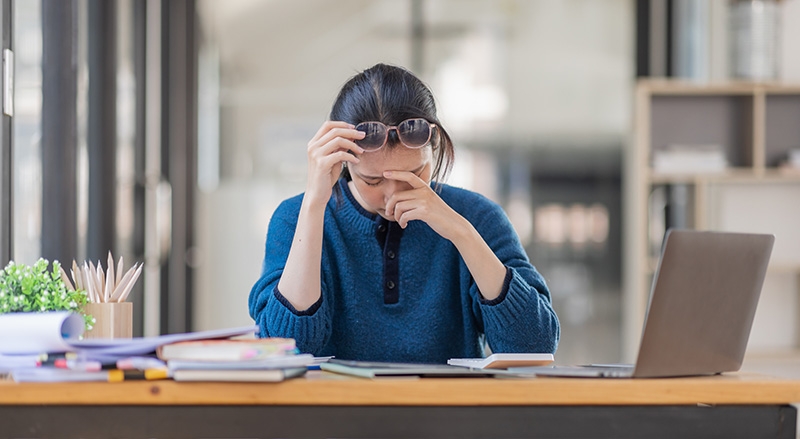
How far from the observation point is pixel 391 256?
1.98 m

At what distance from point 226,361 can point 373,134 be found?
1.80 ft

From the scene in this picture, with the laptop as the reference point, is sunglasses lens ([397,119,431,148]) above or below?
above

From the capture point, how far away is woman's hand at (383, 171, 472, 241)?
66.9 inches

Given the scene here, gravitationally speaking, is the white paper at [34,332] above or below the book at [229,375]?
above

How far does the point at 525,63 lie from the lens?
546 cm

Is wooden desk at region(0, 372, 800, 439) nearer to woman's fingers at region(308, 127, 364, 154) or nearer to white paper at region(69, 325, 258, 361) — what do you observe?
white paper at region(69, 325, 258, 361)

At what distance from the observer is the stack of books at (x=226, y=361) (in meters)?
1.24

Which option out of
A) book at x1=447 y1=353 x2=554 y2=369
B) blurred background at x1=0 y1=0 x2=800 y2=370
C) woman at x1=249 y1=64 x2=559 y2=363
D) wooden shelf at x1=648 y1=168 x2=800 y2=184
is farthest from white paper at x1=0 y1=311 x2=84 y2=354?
blurred background at x1=0 y1=0 x2=800 y2=370

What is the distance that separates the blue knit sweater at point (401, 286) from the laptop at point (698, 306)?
1.57ft

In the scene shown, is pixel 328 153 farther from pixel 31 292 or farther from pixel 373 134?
pixel 31 292

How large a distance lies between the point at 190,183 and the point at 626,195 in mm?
2482

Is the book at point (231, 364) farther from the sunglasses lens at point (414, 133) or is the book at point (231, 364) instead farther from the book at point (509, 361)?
the sunglasses lens at point (414, 133)

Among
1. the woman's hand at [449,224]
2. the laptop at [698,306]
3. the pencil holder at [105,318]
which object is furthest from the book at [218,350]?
the woman's hand at [449,224]

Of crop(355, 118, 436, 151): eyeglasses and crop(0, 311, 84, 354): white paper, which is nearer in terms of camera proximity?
crop(0, 311, 84, 354): white paper
